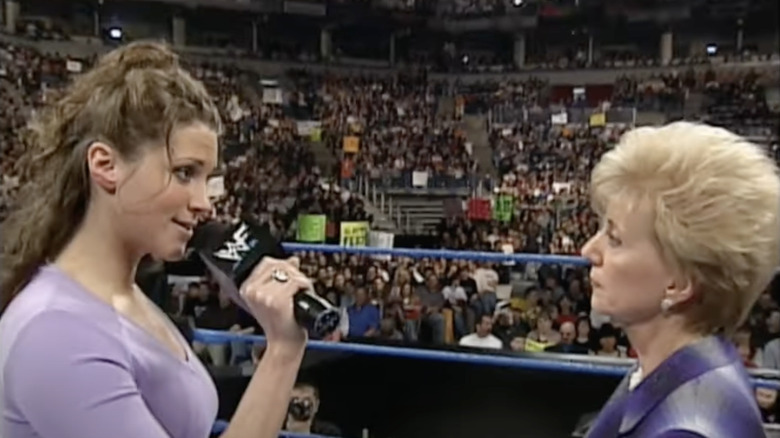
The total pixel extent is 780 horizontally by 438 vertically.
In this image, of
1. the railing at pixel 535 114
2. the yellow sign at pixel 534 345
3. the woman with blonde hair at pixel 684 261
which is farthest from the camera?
the railing at pixel 535 114

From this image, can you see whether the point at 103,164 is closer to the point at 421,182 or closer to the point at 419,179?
the point at 421,182

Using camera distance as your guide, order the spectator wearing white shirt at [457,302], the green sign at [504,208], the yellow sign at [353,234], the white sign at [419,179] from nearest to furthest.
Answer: the spectator wearing white shirt at [457,302] < the yellow sign at [353,234] < the green sign at [504,208] < the white sign at [419,179]

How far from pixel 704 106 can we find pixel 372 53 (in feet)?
8.92

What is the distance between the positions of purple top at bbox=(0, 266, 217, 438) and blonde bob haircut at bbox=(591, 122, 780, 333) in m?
0.45

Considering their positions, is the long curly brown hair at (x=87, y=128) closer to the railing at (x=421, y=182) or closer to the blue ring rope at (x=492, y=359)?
the blue ring rope at (x=492, y=359)

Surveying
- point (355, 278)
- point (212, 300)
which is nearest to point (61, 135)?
point (212, 300)

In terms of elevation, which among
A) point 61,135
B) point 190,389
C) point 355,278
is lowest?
point 355,278

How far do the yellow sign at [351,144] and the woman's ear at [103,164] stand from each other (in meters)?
6.15

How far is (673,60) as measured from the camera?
24.2ft

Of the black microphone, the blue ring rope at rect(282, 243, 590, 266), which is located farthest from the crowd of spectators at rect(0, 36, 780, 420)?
the black microphone

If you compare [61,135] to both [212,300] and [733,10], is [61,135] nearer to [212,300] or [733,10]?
[212,300]

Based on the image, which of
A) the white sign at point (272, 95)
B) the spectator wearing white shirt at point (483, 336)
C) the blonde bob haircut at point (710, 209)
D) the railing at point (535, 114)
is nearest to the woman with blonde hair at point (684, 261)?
the blonde bob haircut at point (710, 209)

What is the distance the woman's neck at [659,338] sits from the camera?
0.79 metres

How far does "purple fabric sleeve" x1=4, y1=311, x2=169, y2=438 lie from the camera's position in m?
0.63
